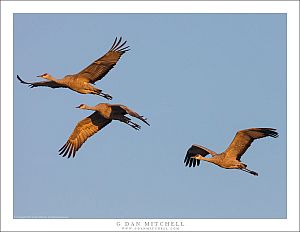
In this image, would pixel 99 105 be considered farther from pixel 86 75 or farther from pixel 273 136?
pixel 273 136

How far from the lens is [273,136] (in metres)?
23.8

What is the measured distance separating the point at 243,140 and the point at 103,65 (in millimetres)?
3398

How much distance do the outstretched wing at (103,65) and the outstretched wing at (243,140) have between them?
10.00 feet

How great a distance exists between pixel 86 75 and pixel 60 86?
91 centimetres

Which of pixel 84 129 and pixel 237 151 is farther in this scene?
pixel 84 129

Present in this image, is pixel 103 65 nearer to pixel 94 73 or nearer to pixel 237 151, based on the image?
pixel 94 73

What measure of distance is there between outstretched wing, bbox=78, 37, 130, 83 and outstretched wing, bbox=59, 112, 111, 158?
1595mm

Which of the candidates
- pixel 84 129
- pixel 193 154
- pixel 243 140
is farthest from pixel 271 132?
pixel 84 129

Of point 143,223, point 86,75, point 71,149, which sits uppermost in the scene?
point 86,75

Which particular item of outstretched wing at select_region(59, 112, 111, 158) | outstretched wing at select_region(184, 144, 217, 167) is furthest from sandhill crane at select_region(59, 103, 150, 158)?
outstretched wing at select_region(184, 144, 217, 167)

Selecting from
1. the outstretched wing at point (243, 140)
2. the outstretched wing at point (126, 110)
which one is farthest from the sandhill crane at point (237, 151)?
the outstretched wing at point (126, 110)

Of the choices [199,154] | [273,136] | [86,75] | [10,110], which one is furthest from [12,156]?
[273,136]

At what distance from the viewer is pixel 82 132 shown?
26125mm

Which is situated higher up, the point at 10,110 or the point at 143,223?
the point at 10,110
